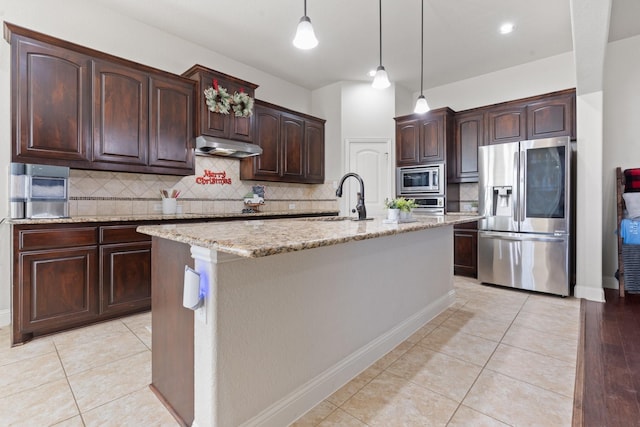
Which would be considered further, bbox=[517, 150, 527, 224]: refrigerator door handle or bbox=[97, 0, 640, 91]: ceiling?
bbox=[517, 150, 527, 224]: refrigerator door handle

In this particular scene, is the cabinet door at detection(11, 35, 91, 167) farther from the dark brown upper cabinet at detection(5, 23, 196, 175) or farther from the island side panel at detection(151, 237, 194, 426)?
the island side panel at detection(151, 237, 194, 426)

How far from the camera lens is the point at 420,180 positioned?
15.5ft

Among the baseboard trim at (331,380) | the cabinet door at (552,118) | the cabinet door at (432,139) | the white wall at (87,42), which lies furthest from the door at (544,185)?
the white wall at (87,42)

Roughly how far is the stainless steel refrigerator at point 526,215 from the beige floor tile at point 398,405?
2.68 metres

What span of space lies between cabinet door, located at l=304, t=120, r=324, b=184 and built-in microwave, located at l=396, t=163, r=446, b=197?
1.28 m

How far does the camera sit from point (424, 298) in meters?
2.66

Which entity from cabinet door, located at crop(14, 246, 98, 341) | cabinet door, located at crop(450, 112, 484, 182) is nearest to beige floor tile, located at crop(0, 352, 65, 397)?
cabinet door, located at crop(14, 246, 98, 341)

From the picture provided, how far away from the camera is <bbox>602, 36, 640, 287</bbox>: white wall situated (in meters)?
3.66

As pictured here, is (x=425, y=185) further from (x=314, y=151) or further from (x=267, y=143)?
(x=267, y=143)

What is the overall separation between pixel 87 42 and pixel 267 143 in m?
2.16

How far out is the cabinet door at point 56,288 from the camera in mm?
2303

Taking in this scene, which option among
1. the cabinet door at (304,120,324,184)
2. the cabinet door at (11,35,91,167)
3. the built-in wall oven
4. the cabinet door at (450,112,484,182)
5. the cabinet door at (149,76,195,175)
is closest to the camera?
the cabinet door at (11,35,91,167)

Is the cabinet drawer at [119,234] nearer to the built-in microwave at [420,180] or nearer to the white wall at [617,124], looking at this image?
the built-in microwave at [420,180]

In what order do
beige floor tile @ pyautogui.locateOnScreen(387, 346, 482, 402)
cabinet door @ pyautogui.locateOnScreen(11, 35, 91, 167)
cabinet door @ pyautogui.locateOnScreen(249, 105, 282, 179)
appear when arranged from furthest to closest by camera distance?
1. cabinet door @ pyautogui.locateOnScreen(249, 105, 282, 179)
2. cabinet door @ pyautogui.locateOnScreen(11, 35, 91, 167)
3. beige floor tile @ pyautogui.locateOnScreen(387, 346, 482, 402)
